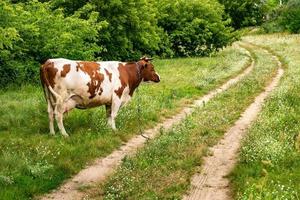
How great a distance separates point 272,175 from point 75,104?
6.20 m

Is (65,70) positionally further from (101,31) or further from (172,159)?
(101,31)

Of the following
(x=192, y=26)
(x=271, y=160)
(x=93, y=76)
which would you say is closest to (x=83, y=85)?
(x=93, y=76)

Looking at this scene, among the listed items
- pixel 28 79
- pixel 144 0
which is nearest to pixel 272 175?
pixel 28 79

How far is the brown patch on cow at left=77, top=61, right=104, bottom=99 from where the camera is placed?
14125 millimetres

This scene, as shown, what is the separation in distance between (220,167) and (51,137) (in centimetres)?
455

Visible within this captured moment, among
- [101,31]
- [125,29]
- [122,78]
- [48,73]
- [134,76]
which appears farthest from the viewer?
[125,29]

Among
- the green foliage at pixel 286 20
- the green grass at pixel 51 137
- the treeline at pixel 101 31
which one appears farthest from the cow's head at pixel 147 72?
the green foliage at pixel 286 20

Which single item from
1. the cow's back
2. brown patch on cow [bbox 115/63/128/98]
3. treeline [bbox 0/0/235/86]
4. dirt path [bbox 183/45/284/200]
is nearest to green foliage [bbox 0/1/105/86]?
treeline [bbox 0/0/235/86]

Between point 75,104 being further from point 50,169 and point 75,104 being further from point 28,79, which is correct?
point 28,79

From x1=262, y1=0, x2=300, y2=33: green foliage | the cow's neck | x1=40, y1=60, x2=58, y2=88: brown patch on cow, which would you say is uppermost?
x1=40, y1=60, x2=58, y2=88: brown patch on cow

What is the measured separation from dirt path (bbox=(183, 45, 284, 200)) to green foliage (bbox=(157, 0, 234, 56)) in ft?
85.2

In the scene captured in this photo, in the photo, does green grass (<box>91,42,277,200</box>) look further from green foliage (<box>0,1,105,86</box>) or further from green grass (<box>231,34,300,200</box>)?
green foliage (<box>0,1,105,86</box>)

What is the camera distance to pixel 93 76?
14.3 m

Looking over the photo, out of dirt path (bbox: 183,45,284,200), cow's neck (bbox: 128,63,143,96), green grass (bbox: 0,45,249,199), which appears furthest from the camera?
cow's neck (bbox: 128,63,143,96)
